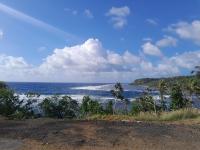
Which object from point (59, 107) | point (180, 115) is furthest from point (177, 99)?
point (180, 115)

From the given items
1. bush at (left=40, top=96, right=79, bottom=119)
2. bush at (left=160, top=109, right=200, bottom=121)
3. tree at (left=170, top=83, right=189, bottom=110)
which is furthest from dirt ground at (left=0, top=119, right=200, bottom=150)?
→ tree at (left=170, top=83, right=189, bottom=110)

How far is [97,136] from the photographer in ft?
49.9

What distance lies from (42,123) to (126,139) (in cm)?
584

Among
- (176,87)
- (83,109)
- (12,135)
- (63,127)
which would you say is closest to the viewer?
(12,135)

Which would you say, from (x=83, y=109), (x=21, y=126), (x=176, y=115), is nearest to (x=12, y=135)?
(x=21, y=126)

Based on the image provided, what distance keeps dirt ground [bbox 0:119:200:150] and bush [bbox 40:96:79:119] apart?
49460mm

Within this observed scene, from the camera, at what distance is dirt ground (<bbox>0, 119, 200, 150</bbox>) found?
13.5 m

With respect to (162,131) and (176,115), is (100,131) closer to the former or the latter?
(162,131)

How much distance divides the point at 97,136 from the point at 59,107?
5558cm

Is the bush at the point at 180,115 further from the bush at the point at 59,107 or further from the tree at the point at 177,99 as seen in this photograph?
the tree at the point at 177,99

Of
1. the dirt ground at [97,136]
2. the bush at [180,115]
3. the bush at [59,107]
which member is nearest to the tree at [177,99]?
the bush at [59,107]

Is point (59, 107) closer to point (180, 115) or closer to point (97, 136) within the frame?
point (180, 115)

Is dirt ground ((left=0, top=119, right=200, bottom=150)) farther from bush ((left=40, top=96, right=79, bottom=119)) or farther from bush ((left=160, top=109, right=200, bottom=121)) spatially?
bush ((left=40, top=96, right=79, bottom=119))

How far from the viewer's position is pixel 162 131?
1641 centimetres
